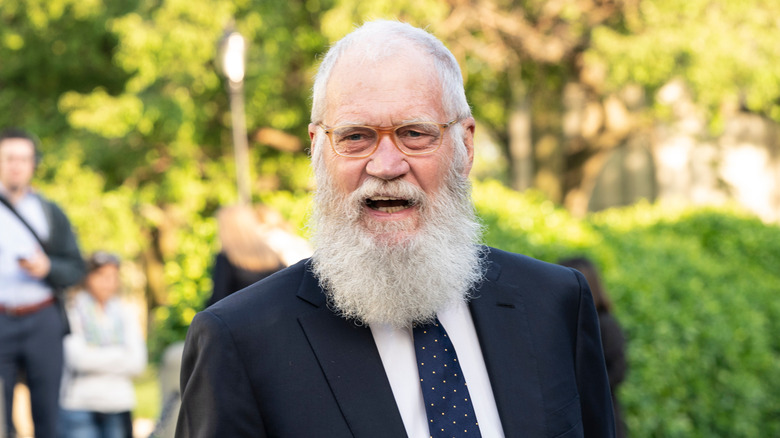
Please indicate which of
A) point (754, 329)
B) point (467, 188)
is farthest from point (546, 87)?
point (467, 188)

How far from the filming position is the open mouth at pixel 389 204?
2256 millimetres

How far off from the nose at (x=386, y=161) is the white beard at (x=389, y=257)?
29 mm

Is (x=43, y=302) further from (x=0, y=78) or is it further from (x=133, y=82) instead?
(x=0, y=78)

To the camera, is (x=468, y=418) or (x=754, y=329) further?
(x=754, y=329)

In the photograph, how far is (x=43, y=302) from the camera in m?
5.53

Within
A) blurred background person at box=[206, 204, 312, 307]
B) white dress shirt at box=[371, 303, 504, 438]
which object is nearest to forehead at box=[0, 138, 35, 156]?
blurred background person at box=[206, 204, 312, 307]

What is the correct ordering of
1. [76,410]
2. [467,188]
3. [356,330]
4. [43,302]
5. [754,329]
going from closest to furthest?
1. [356,330]
2. [467,188]
3. [43,302]
4. [76,410]
5. [754,329]

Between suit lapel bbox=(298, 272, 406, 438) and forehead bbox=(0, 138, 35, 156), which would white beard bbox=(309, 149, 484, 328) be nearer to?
suit lapel bbox=(298, 272, 406, 438)

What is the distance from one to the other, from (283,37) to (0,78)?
6.10m

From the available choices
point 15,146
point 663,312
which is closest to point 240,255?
point 15,146

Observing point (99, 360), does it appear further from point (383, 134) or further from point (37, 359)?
point (383, 134)

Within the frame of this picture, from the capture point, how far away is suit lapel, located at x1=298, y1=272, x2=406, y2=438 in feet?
6.72

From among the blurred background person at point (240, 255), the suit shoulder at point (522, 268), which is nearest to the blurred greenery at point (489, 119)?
the blurred background person at point (240, 255)

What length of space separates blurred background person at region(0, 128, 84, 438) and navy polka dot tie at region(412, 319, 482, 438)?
12.1 feet
